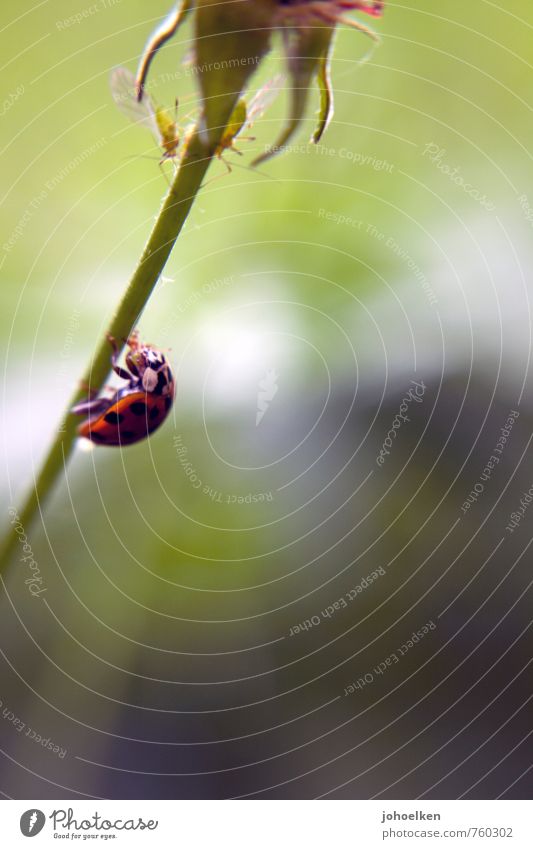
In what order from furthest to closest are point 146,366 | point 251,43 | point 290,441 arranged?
point 290,441 < point 146,366 < point 251,43

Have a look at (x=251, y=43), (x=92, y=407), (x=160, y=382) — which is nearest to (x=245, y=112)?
(x=251, y=43)

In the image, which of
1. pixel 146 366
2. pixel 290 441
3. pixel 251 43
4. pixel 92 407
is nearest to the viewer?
pixel 251 43

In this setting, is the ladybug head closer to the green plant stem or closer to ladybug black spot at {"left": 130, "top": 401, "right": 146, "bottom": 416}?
ladybug black spot at {"left": 130, "top": 401, "right": 146, "bottom": 416}
